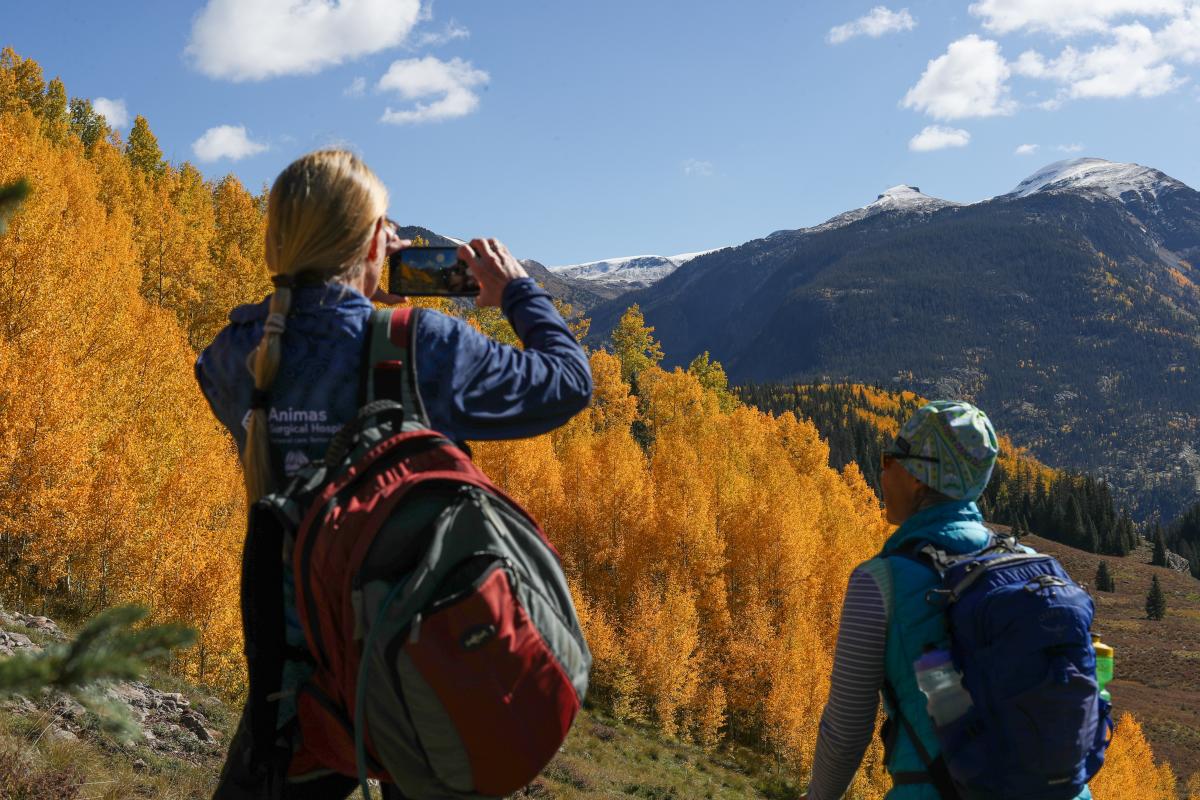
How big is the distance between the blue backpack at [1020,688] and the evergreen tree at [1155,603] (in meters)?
129

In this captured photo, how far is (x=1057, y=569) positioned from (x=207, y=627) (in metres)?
24.9

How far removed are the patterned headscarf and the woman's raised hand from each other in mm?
1639

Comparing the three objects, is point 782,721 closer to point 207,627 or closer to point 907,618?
point 207,627

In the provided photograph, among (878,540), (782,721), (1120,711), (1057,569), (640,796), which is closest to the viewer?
(1057,569)

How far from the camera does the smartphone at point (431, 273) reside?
109 inches

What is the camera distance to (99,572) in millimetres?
24938

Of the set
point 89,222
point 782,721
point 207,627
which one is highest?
point 89,222

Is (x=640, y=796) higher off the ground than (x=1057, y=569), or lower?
lower

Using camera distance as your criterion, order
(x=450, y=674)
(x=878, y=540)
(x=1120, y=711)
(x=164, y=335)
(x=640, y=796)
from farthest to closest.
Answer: (x=1120, y=711) < (x=878, y=540) < (x=164, y=335) < (x=640, y=796) < (x=450, y=674)

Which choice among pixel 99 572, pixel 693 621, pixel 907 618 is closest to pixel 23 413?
pixel 99 572

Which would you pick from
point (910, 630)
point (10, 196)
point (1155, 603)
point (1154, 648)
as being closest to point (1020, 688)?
point (910, 630)

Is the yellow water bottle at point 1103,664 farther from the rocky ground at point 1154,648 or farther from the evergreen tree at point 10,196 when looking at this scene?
the rocky ground at point 1154,648

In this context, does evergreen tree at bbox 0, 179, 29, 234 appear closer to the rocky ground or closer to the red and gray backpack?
the red and gray backpack

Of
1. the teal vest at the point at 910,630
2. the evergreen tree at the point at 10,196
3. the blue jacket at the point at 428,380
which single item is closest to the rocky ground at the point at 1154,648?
the teal vest at the point at 910,630
